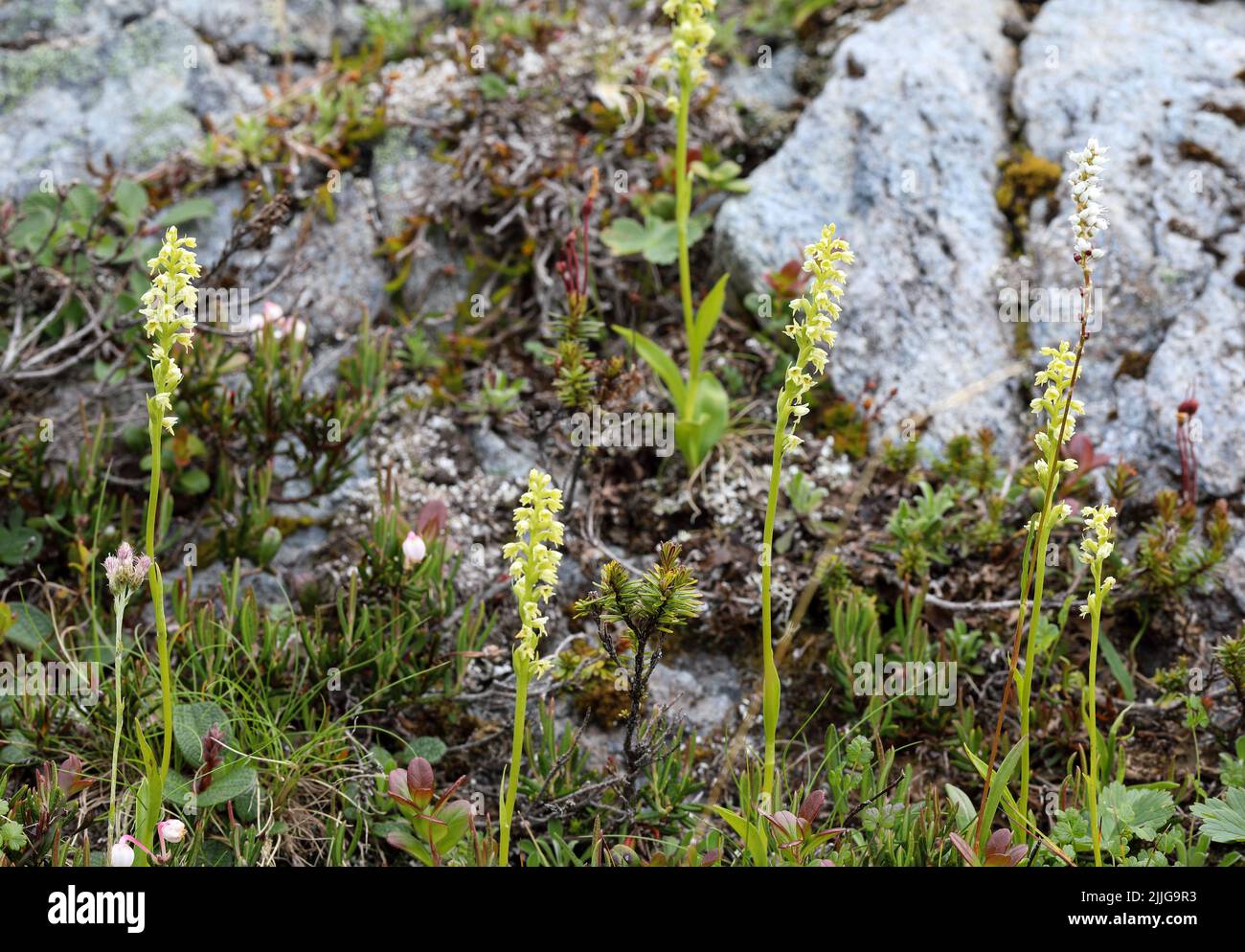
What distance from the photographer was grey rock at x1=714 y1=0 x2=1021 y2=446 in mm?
4309

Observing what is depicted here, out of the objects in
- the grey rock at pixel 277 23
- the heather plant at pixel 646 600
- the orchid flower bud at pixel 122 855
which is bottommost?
the orchid flower bud at pixel 122 855

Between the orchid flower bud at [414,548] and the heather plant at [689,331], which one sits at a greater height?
the heather plant at [689,331]

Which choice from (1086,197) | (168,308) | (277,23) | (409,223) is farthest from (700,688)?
(277,23)

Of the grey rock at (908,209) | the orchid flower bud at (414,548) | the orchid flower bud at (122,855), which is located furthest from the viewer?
the grey rock at (908,209)

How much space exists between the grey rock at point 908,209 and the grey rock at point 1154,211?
259mm

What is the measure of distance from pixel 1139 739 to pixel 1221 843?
1.31ft

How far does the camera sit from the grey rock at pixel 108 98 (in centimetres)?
500

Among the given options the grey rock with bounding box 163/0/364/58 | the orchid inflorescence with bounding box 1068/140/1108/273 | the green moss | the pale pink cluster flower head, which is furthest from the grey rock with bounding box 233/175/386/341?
the orchid inflorescence with bounding box 1068/140/1108/273

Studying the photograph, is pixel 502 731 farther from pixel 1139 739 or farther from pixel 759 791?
pixel 1139 739

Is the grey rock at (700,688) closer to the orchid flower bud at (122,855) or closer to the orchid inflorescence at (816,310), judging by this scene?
the orchid inflorescence at (816,310)

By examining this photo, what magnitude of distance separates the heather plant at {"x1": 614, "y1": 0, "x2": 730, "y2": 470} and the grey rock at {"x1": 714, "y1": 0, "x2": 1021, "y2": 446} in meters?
0.66

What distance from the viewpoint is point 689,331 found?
3830 mm

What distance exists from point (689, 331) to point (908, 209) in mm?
1473

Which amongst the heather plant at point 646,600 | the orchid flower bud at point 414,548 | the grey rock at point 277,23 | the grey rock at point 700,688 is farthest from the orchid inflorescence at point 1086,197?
the grey rock at point 277,23
